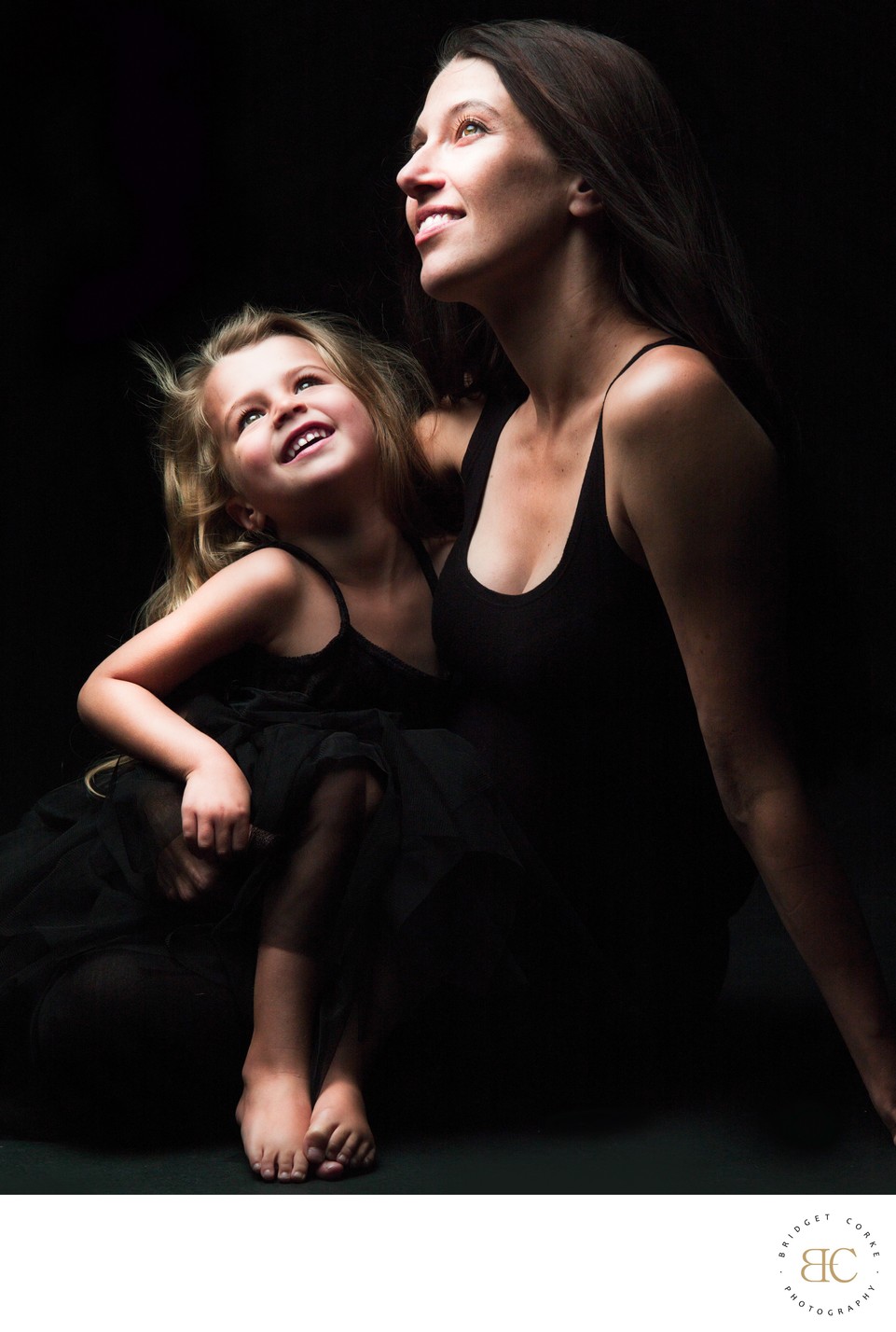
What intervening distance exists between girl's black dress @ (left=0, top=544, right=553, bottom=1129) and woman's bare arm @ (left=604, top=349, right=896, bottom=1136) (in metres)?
0.24

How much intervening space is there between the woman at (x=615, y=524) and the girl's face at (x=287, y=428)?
161 mm

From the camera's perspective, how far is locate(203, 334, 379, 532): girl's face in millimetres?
1745

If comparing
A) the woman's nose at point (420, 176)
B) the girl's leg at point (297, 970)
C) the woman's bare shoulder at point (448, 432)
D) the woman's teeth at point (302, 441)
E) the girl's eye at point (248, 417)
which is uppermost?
the woman's nose at point (420, 176)

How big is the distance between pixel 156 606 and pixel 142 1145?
657 millimetres

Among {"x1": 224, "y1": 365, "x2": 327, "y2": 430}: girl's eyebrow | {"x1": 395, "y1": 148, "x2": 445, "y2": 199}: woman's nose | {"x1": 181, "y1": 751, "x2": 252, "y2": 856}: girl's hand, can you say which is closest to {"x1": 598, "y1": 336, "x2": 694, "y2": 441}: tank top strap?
{"x1": 395, "y1": 148, "x2": 445, "y2": 199}: woman's nose

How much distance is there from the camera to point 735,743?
146cm

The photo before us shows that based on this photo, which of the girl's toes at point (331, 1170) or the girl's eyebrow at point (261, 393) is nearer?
the girl's toes at point (331, 1170)

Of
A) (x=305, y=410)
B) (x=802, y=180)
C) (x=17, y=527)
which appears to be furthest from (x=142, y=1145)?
(x=802, y=180)

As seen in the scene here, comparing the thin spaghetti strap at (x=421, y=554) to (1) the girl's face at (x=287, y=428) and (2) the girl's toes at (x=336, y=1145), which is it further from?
(2) the girl's toes at (x=336, y=1145)

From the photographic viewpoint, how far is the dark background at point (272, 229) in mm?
1894

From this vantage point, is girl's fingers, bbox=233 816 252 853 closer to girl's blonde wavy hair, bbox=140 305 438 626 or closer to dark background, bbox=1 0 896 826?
girl's blonde wavy hair, bbox=140 305 438 626

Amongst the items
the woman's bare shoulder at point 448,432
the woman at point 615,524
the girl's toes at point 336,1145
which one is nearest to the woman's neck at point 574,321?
the woman at point 615,524
